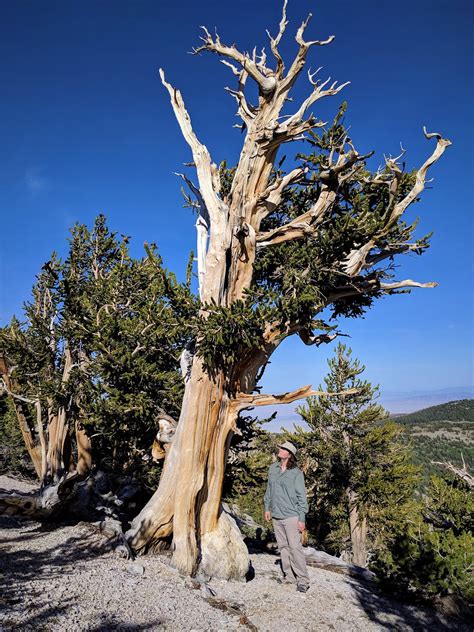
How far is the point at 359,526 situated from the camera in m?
13.0

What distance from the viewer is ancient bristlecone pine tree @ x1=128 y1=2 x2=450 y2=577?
5328mm

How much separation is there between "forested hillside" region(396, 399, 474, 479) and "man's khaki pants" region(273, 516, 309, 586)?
48.2 ft

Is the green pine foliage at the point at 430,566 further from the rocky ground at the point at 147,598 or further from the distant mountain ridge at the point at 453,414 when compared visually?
the distant mountain ridge at the point at 453,414

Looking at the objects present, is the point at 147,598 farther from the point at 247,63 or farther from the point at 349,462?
the point at 349,462

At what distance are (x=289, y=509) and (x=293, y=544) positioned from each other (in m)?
0.43

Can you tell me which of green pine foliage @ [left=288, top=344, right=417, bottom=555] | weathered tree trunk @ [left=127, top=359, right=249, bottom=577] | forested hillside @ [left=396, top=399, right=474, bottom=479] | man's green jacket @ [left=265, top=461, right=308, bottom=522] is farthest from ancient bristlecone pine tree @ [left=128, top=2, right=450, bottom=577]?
forested hillside @ [left=396, top=399, right=474, bottom=479]

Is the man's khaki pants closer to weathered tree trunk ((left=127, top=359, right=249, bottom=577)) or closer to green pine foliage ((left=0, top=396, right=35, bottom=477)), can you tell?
weathered tree trunk ((left=127, top=359, right=249, bottom=577))

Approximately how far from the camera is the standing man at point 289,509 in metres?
4.88

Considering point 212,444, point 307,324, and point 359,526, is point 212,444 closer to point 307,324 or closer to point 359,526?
point 307,324

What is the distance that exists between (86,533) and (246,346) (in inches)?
129

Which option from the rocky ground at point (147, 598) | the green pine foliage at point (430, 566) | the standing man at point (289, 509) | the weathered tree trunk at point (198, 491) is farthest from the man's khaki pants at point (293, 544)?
the green pine foliage at point (430, 566)

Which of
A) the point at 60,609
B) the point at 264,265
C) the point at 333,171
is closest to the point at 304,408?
the point at 264,265

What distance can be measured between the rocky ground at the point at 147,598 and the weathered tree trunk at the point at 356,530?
780 cm

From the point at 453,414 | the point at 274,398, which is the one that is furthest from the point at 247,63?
the point at 453,414
